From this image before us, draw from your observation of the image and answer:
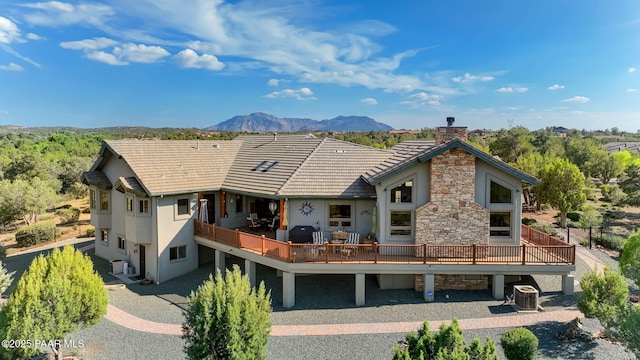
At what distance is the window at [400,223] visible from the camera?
18.0 metres

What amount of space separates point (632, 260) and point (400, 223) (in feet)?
29.3

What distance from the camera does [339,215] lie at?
19.9 metres

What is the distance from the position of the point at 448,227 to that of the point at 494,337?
5121 mm

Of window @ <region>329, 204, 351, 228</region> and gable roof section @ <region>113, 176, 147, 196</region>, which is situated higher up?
gable roof section @ <region>113, 176, 147, 196</region>

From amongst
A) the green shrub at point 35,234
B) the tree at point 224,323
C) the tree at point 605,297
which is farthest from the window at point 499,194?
the green shrub at point 35,234

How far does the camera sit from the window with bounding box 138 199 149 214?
20375 millimetres

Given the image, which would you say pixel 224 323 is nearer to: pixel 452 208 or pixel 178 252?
pixel 452 208

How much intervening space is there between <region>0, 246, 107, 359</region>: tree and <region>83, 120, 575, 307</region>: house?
6.86 meters

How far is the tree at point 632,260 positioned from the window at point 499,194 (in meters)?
4.79

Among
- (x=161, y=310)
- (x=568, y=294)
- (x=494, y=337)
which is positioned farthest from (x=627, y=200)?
(x=161, y=310)

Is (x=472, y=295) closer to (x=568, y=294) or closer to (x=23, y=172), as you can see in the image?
(x=568, y=294)

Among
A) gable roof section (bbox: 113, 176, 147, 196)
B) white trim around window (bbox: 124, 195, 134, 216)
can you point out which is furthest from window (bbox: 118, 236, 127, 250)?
gable roof section (bbox: 113, 176, 147, 196)

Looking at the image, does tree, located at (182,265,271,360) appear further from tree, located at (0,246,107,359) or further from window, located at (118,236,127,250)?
window, located at (118,236,127,250)

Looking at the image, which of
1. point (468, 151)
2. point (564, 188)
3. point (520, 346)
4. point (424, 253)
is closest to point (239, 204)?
point (424, 253)
